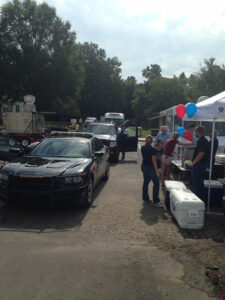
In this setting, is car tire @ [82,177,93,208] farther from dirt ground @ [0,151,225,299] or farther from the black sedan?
dirt ground @ [0,151,225,299]

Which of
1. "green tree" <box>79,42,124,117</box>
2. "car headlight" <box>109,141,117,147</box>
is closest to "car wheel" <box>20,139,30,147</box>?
"car headlight" <box>109,141,117,147</box>

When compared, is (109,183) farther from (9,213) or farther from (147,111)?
(147,111)

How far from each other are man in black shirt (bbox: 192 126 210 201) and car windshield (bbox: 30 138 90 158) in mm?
2477

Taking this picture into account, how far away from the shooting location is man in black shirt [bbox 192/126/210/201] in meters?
6.12

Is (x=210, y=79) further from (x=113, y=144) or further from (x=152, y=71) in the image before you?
(x=152, y=71)

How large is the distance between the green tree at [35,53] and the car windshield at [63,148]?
3157 centimetres

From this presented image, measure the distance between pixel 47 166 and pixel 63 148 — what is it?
1.23 metres

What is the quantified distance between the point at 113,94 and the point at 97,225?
198ft

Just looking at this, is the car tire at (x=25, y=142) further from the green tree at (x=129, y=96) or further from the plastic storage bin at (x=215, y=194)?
the green tree at (x=129, y=96)

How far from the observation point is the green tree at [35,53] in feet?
117

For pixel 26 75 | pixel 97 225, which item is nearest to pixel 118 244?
pixel 97 225

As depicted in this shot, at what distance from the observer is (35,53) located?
36.4 meters

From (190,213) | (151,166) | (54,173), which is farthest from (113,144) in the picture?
(190,213)

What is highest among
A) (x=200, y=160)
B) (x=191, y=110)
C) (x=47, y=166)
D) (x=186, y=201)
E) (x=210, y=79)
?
(x=210, y=79)
